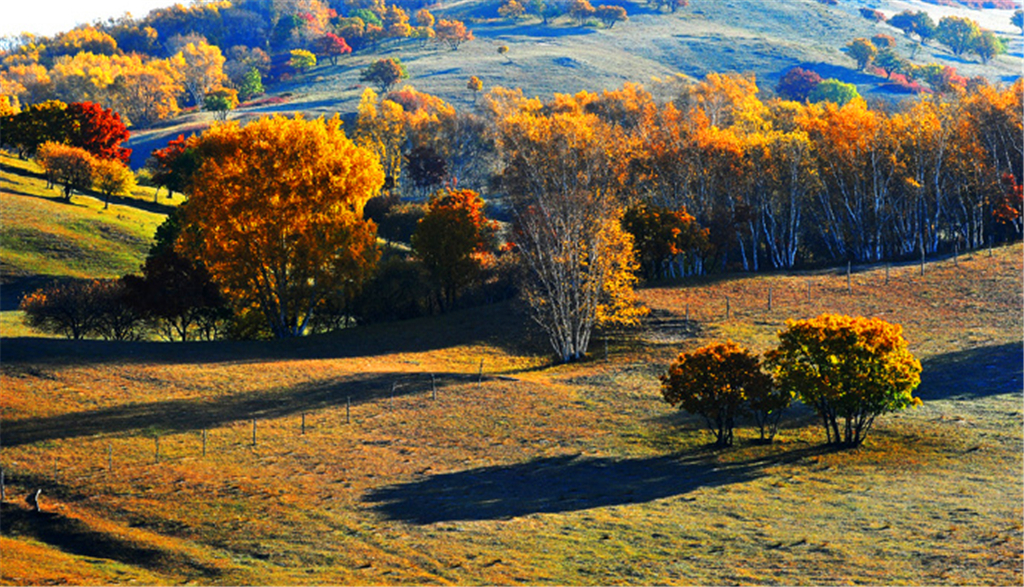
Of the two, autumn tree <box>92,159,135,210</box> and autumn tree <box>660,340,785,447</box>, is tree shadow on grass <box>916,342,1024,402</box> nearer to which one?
autumn tree <box>660,340,785,447</box>

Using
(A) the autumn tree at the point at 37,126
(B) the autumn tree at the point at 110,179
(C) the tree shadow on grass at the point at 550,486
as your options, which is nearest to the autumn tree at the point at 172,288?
(C) the tree shadow on grass at the point at 550,486

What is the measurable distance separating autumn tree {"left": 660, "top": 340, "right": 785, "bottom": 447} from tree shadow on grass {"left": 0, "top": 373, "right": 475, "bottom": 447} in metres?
16.9

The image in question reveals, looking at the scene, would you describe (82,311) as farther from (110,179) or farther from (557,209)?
(110,179)

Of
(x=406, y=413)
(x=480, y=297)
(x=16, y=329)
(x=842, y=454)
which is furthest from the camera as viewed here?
(x=480, y=297)

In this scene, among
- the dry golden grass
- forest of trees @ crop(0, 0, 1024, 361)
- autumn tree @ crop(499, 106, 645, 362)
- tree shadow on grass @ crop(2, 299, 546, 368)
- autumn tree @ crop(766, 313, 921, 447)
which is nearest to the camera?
the dry golden grass

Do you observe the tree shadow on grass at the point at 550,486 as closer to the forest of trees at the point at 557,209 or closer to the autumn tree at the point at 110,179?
the forest of trees at the point at 557,209

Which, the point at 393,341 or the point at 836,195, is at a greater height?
the point at 836,195

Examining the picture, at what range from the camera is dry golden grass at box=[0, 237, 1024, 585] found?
28.3 meters

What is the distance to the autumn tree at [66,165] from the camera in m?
114

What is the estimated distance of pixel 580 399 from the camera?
172 feet

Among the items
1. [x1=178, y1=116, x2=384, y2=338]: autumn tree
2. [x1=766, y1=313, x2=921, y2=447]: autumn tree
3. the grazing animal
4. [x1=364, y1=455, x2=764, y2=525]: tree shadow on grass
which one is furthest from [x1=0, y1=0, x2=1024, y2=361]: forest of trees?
the grazing animal

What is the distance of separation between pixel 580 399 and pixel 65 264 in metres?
64.8

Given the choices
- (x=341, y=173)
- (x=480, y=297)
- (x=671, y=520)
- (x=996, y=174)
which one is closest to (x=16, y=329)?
(x=341, y=173)

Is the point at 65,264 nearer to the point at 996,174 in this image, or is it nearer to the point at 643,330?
the point at 643,330
